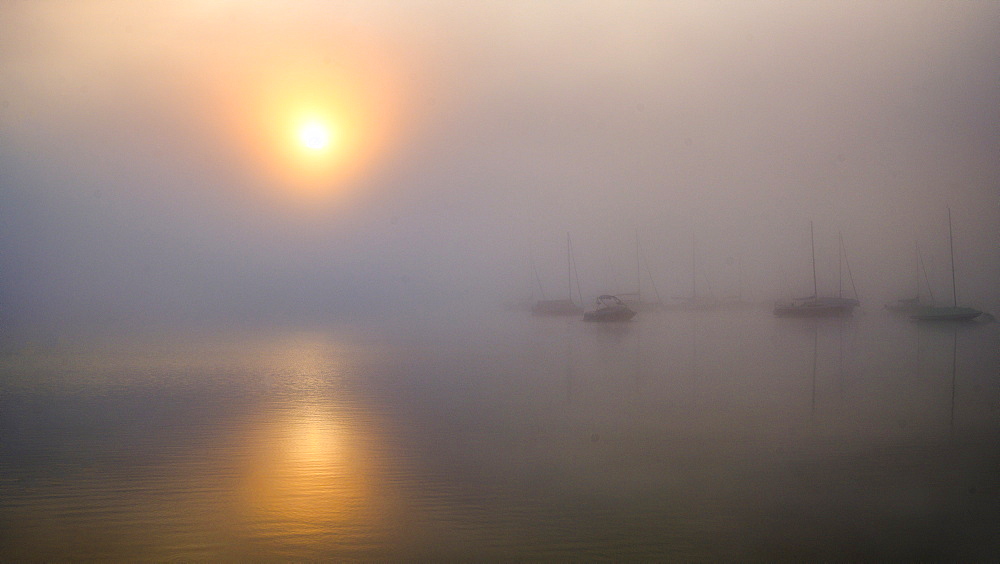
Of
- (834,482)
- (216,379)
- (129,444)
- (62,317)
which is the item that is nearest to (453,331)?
(216,379)

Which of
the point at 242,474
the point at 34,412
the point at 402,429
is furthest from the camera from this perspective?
the point at 34,412

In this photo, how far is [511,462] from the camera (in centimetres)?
1142

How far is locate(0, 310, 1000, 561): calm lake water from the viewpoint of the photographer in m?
7.86

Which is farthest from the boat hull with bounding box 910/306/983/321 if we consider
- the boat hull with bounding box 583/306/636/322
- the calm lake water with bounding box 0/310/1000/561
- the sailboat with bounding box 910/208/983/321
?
the calm lake water with bounding box 0/310/1000/561

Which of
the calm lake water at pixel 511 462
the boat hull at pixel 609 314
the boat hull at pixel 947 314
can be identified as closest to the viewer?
the calm lake water at pixel 511 462

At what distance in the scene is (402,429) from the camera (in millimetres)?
14508

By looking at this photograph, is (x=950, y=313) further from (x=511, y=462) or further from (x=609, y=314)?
(x=511, y=462)

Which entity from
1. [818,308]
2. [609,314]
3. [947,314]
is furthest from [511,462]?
[818,308]

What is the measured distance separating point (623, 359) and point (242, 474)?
1898 centimetres

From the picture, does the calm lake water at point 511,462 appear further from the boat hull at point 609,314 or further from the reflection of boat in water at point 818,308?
the reflection of boat in water at point 818,308

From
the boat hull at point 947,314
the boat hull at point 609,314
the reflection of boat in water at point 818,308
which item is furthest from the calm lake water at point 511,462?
the reflection of boat in water at point 818,308

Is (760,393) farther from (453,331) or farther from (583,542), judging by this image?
(453,331)

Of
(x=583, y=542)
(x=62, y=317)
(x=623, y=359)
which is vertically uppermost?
(x=62, y=317)

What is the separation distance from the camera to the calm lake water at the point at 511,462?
786 cm
